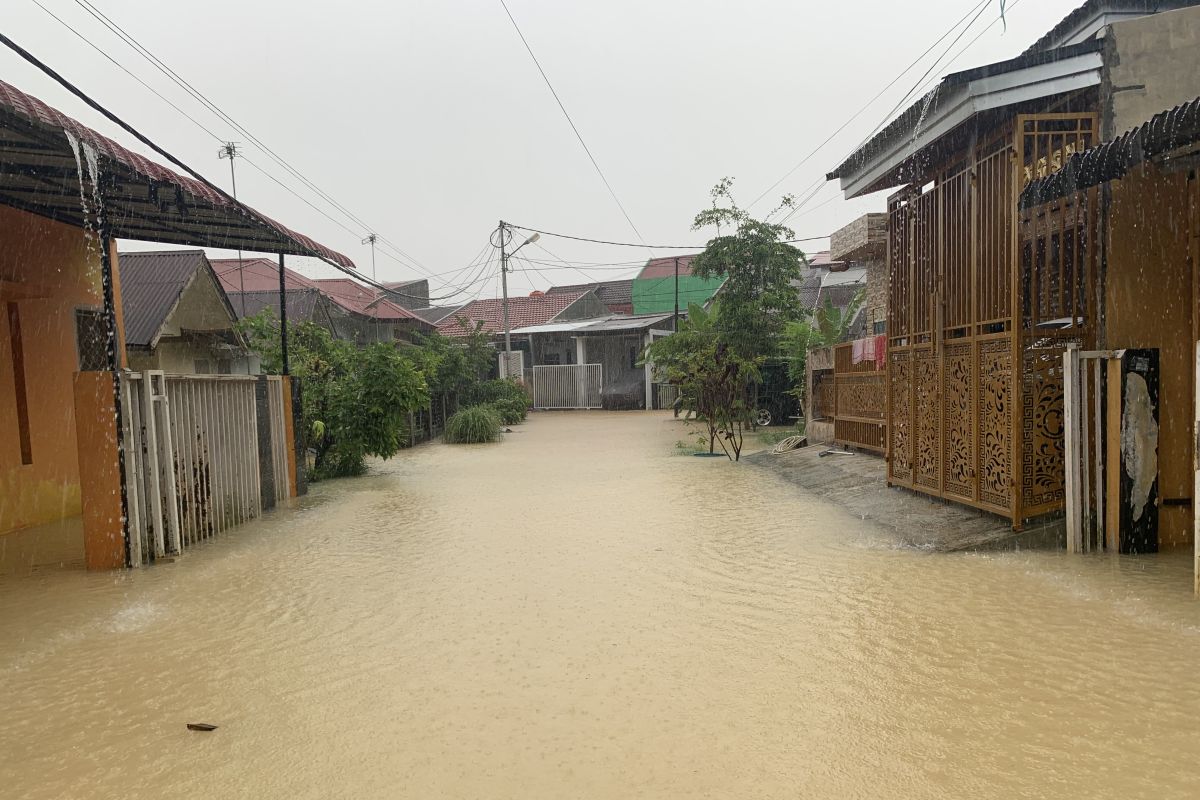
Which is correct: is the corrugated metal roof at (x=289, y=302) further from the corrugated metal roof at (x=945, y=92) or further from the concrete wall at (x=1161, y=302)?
the concrete wall at (x=1161, y=302)

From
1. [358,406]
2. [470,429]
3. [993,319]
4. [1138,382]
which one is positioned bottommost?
[470,429]

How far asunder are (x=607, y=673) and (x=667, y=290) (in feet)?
115

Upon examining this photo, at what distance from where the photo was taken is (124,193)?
786 cm

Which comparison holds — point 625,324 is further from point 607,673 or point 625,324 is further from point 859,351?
point 607,673

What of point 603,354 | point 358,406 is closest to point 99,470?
point 358,406

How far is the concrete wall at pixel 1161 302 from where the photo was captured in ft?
19.8

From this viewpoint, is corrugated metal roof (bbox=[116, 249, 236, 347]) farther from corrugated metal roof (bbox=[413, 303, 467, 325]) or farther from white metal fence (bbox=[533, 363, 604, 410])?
corrugated metal roof (bbox=[413, 303, 467, 325])

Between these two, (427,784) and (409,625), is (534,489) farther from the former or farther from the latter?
(427,784)

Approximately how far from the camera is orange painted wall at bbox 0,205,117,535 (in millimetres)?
8234

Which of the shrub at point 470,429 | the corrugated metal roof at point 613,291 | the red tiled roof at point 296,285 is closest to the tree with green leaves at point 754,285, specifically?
the shrub at point 470,429

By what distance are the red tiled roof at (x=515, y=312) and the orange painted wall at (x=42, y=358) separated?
24546 mm

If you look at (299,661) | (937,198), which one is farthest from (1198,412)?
(299,661)

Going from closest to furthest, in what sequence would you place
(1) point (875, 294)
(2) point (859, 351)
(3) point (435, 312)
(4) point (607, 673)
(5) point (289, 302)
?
1. (4) point (607, 673)
2. (2) point (859, 351)
3. (1) point (875, 294)
4. (5) point (289, 302)
5. (3) point (435, 312)

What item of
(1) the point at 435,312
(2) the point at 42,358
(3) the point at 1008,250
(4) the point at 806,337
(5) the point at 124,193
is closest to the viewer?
(3) the point at 1008,250
